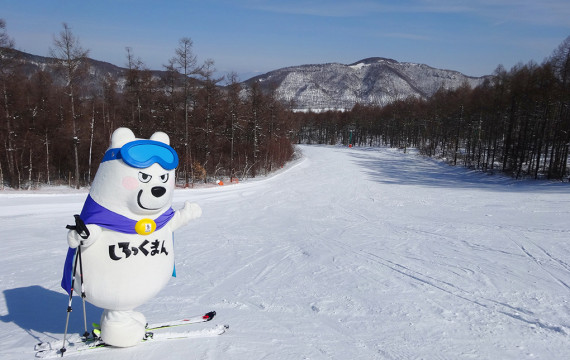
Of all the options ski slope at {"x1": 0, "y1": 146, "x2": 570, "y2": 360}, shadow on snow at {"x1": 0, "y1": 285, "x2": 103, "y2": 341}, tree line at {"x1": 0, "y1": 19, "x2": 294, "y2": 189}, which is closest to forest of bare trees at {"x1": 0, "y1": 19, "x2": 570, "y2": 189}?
tree line at {"x1": 0, "y1": 19, "x2": 294, "y2": 189}

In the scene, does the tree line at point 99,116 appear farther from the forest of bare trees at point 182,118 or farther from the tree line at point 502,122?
the tree line at point 502,122

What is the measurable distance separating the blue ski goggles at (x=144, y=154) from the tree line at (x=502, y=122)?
31302mm

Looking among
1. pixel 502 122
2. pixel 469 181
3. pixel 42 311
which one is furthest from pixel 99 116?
pixel 502 122

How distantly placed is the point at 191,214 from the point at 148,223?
0.70 metres

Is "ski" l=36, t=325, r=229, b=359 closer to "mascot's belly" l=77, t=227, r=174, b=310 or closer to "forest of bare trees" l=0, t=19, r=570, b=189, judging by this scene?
"mascot's belly" l=77, t=227, r=174, b=310

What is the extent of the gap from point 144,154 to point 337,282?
5.52 meters

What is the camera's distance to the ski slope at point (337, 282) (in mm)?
4973

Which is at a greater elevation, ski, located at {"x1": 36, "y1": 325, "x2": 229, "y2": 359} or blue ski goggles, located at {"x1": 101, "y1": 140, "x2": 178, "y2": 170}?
blue ski goggles, located at {"x1": 101, "y1": 140, "x2": 178, "y2": 170}

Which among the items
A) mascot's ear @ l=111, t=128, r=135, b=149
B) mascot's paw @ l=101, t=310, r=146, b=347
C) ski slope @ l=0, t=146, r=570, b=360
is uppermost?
mascot's ear @ l=111, t=128, r=135, b=149

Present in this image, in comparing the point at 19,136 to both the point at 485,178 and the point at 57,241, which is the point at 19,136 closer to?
the point at 57,241

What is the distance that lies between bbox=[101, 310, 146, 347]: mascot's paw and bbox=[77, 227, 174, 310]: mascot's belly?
222mm

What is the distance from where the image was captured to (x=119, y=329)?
4020 mm

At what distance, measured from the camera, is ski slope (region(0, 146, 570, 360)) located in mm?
4973

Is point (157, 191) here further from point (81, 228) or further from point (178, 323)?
point (178, 323)
